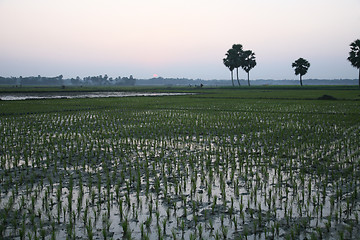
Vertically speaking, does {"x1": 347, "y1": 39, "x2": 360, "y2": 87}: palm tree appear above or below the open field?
above

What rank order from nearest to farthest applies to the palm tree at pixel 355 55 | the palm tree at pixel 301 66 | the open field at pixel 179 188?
the open field at pixel 179 188 → the palm tree at pixel 355 55 → the palm tree at pixel 301 66

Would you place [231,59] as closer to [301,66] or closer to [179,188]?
[301,66]

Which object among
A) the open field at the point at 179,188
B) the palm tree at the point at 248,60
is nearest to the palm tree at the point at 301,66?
the palm tree at the point at 248,60

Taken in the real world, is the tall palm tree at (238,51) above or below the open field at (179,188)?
above

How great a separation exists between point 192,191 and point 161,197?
0.68 metres

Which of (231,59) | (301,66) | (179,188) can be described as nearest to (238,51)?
(231,59)

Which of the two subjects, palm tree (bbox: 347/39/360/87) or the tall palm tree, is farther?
the tall palm tree

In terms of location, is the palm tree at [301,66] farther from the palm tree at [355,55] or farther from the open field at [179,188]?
the open field at [179,188]

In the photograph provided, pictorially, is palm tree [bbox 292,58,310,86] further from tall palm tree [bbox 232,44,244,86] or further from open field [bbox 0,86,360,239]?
open field [bbox 0,86,360,239]

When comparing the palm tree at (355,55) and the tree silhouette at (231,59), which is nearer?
the palm tree at (355,55)

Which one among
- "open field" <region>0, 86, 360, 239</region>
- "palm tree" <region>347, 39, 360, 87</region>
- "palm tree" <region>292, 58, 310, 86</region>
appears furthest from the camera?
"palm tree" <region>292, 58, 310, 86</region>

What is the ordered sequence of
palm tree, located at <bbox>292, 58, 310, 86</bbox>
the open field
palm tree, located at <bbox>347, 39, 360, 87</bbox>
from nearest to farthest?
the open field → palm tree, located at <bbox>347, 39, 360, 87</bbox> → palm tree, located at <bbox>292, 58, 310, 86</bbox>

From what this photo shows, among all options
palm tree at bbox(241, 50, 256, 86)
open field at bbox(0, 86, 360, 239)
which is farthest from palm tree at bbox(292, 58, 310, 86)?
open field at bbox(0, 86, 360, 239)

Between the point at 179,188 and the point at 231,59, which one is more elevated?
the point at 231,59
